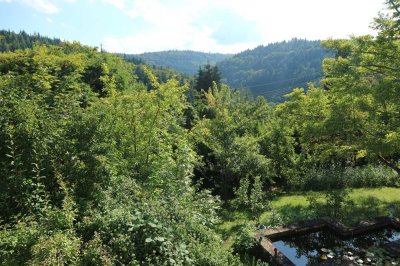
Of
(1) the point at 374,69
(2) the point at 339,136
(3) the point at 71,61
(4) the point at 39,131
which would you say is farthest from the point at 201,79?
(4) the point at 39,131

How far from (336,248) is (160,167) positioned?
5.04 metres

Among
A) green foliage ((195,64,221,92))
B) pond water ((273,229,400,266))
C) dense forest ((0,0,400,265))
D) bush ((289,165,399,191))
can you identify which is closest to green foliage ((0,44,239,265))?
dense forest ((0,0,400,265))

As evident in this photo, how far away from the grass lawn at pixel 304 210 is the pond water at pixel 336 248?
1.01 m

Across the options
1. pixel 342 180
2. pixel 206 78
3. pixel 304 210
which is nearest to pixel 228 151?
pixel 304 210

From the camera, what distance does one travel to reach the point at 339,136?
12.1m

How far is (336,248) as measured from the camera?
8.15 m

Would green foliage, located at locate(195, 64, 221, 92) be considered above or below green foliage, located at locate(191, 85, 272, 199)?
above

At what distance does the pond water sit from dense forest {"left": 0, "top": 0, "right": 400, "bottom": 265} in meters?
1.01

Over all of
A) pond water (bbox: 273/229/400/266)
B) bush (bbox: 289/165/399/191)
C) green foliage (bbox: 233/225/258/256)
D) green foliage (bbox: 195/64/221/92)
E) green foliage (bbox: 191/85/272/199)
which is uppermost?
green foliage (bbox: 195/64/221/92)

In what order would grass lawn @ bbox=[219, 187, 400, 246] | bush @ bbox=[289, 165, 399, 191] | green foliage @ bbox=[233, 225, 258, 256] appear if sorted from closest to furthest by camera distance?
green foliage @ bbox=[233, 225, 258, 256]
grass lawn @ bbox=[219, 187, 400, 246]
bush @ bbox=[289, 165, 399, 191]

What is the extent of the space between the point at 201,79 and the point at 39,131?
35.4 m

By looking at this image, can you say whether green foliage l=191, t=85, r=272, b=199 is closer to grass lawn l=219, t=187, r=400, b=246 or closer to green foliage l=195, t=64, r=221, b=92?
grass lawn l=219, t=187, r=400, b=246

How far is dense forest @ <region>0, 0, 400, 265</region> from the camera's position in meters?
5.31

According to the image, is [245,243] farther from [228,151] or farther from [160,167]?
[228,151]
